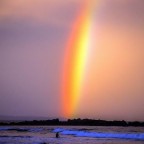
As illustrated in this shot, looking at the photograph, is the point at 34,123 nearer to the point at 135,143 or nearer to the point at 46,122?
the point at 46,122

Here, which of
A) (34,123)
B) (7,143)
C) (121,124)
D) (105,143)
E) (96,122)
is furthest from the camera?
(34,123)

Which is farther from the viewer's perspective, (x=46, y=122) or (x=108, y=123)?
(x=46, y=122)

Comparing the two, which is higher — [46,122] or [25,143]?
[46,122]

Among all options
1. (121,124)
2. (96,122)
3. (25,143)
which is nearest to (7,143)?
(25,143)

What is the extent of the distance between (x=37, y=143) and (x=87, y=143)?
5.26 metres

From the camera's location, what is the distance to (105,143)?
122 feet

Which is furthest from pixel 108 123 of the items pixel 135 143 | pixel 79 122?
pixel 135 143

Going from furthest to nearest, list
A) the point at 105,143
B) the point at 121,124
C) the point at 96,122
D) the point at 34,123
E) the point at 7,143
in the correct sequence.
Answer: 1. the point at 34,123
2. the point at 96,122
3. the point at 121,124
4. the point at 105,143
5. the point at 7,143

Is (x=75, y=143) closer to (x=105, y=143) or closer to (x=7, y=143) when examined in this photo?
(x=105, y=143)

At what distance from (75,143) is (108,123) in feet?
222

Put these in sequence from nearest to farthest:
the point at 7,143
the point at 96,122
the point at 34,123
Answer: the point at 7,143 < the point at 96,122 < the point at 34,123

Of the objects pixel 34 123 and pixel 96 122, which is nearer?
pixel 96 122

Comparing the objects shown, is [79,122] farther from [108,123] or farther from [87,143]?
[87,143]

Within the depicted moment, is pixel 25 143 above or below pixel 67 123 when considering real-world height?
below
